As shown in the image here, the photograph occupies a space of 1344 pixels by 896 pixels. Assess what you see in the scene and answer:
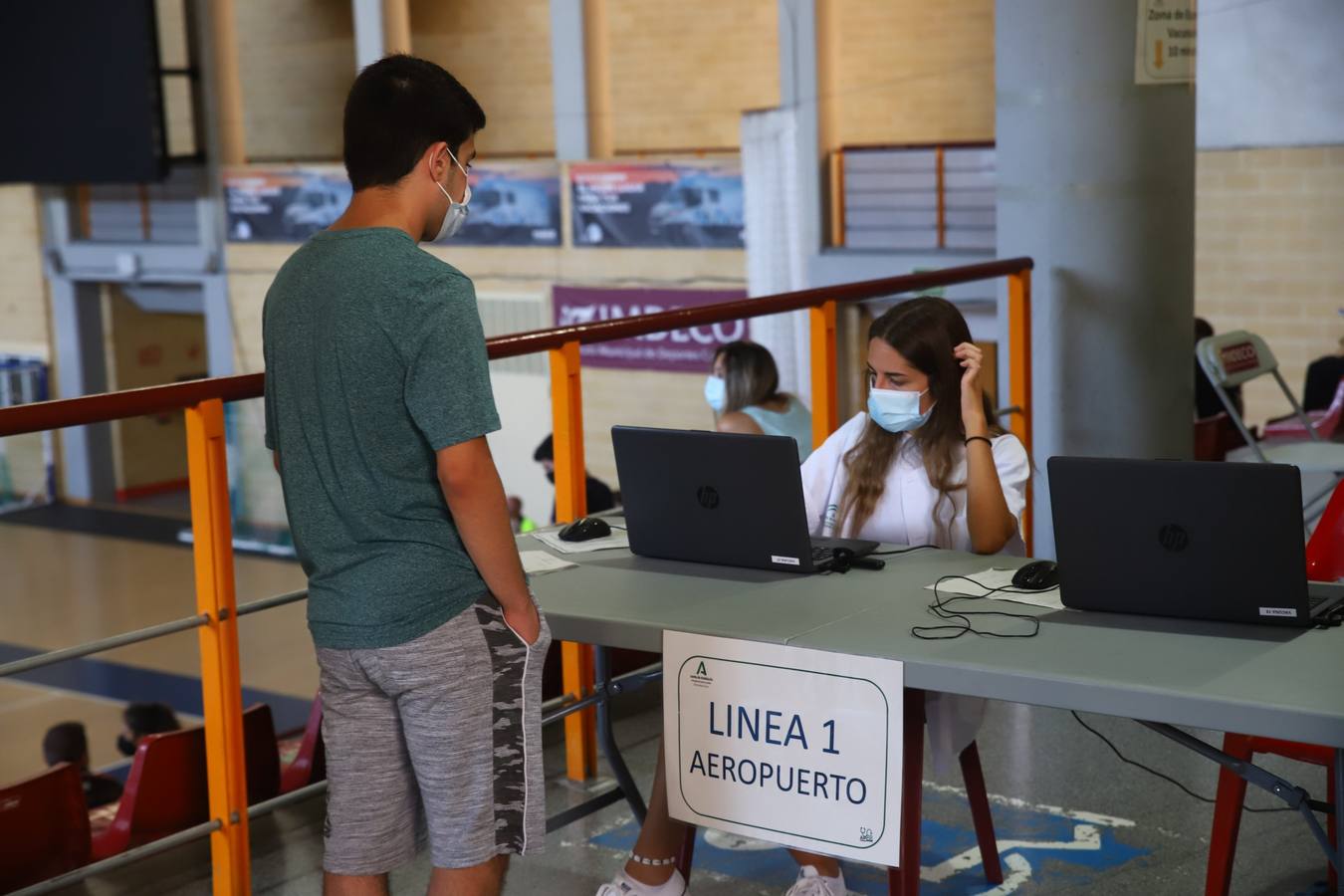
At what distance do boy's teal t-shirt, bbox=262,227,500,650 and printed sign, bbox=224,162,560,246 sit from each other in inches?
410

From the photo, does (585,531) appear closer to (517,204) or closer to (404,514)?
(404,514)

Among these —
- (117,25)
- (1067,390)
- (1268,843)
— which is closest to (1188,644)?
(1268,843)

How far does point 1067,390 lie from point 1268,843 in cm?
176

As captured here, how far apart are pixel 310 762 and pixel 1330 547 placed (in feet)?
6.74

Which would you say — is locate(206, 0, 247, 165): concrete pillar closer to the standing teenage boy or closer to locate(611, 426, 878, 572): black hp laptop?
locate(611, 426, 878, 572): black hp laptop

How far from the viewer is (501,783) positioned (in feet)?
6.55

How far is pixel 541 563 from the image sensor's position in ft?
9.02

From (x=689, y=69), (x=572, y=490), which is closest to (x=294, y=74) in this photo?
(x=689, y=69)

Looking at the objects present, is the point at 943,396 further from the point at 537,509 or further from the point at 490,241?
the point at 490,241

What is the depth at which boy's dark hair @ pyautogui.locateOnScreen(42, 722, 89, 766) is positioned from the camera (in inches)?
240

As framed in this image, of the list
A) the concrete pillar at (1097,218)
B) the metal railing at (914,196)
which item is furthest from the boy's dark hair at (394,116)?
the metal railing at (914,196)

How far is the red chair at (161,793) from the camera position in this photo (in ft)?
9.77

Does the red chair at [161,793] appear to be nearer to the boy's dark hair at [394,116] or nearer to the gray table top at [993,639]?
the gray table top at [993,639]

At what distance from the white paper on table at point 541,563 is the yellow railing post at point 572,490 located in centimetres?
41
